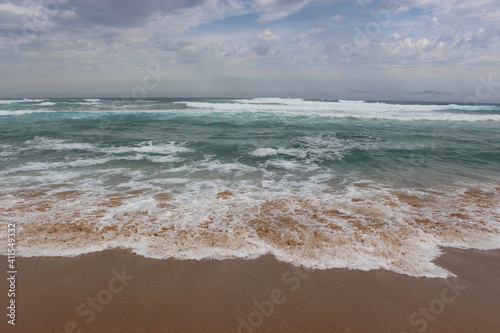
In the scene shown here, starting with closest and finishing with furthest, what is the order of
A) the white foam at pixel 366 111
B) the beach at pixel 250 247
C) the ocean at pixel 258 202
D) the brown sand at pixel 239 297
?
the brown sand at pixel 239 297 < the beach at pixel 250 247 < the ocean at pixel 258 202 < the white foam at pixel 366 111

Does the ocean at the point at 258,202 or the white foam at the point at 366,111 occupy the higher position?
the white foam at the point at 366,111

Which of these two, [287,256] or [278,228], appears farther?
[278,228]

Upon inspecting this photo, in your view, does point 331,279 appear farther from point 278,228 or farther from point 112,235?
point 112,235

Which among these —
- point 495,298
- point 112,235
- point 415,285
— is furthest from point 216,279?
point 495,298

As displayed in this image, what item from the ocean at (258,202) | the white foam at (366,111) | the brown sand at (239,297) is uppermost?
the white foam at (366,111)

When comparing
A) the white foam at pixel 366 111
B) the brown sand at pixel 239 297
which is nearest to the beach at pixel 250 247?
the brown sand at pixel 239 297

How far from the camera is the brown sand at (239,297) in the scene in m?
3.11

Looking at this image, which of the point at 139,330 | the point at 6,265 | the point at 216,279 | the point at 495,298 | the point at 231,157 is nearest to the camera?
the point at 139,330

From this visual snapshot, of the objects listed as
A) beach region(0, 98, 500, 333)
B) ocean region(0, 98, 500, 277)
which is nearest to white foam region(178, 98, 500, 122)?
ocean region(0, 98, 500, 277)

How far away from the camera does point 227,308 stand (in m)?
3.33

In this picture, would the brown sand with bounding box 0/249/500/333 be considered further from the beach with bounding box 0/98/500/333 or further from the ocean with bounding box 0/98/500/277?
the ocean with bounding box 0/98/500/277

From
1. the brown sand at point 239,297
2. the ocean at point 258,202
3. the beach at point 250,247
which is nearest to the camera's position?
the brown sand at point 239,297

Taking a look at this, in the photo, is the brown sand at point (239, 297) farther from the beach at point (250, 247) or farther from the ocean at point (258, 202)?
the ocean at point (258, 202)

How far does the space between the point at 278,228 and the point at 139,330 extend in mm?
2944
